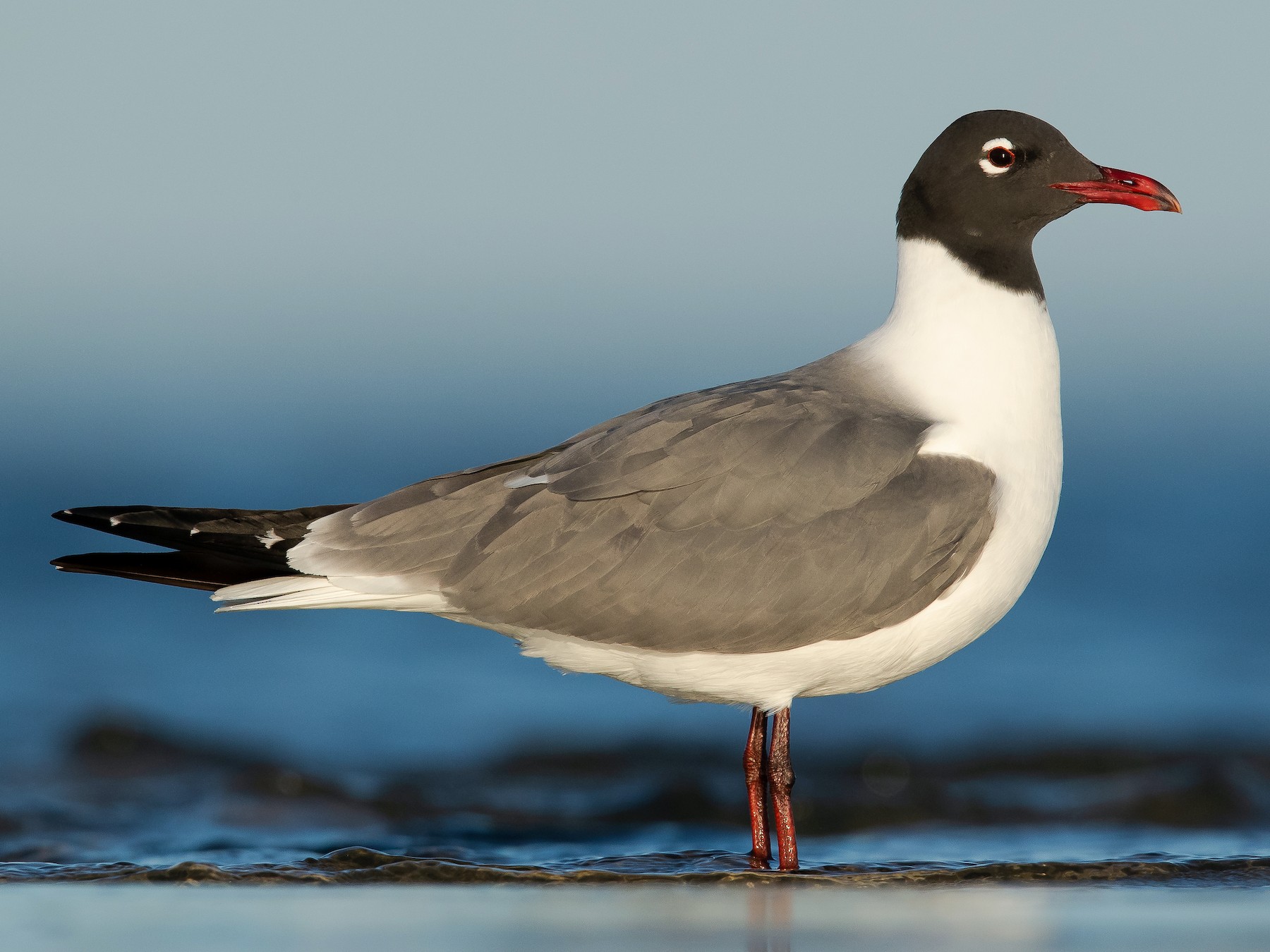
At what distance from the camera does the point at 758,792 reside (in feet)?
20.2

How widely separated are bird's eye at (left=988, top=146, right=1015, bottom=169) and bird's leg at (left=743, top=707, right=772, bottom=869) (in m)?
2.30

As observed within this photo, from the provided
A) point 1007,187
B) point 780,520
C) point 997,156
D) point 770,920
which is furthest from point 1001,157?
point 770,920

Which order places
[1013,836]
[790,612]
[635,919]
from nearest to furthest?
[635,919]
[790,612]
[1013,836]

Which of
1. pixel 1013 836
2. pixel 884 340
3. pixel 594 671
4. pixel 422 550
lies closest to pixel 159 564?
pixel 422 550

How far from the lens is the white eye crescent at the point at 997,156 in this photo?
20.7ft

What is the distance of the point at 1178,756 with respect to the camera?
8.33 metres

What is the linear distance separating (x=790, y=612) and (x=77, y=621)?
6436 millimetres

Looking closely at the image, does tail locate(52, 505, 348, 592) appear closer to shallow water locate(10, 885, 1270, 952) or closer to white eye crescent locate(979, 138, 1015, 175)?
shallow water locate(10, 885, 1270, 952)

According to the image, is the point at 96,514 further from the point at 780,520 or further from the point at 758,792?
the point at 758,792

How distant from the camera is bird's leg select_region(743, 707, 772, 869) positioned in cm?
612

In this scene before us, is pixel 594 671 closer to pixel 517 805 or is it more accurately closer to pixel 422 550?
pixel 422 550

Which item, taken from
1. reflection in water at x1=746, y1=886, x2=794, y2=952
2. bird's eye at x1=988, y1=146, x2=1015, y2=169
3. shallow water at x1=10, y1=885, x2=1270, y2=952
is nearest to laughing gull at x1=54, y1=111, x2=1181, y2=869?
bird's eye at x1=988, y1=146, x2=1015, y2=169

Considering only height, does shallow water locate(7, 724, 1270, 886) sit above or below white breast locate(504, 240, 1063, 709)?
below

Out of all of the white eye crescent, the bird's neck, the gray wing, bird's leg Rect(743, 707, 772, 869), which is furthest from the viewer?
the white eye crescent
